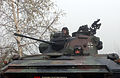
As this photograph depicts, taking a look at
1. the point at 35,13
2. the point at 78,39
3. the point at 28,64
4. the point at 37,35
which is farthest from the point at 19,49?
the point at 28,64

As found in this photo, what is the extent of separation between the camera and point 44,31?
18.6 m

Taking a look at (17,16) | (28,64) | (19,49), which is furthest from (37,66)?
(17,16)

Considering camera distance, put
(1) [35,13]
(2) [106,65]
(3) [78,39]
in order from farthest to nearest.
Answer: (1) [35,13] → (3) [78,39] → (2) [106,65]

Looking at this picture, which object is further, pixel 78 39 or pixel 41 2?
pixel 41 2

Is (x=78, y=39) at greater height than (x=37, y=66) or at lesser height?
greater

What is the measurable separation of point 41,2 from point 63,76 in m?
13.4

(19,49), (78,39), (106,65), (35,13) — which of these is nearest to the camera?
(106,65)

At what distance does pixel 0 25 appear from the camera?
1812 centimetres

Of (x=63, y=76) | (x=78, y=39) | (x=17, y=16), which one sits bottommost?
(x=63, y=76)

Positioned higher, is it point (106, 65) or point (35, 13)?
point (35, 13)

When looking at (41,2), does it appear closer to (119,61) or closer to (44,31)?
(44,31)

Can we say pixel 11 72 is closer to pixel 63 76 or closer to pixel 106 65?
pixel 63 76

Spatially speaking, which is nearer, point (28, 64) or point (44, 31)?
point (28, 64)

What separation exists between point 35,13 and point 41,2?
3.17ft
